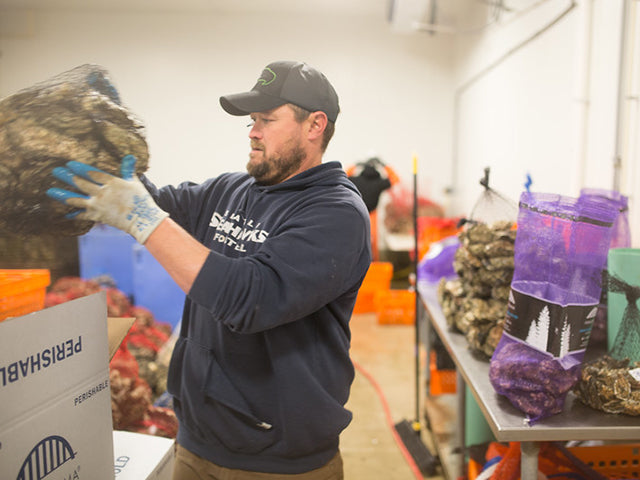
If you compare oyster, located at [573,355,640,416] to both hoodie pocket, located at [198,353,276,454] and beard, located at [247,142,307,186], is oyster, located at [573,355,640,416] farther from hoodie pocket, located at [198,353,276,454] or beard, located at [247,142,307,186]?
beard, located at [247,142,307,186]

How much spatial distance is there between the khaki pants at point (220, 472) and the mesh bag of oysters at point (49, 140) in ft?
2.10

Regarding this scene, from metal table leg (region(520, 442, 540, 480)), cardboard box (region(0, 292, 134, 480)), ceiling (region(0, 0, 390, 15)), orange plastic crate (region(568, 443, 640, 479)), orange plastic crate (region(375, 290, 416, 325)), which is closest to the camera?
cardboard box (region(0, 292, 134, 480))

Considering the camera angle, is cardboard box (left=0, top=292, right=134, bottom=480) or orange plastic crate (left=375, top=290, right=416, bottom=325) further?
orange plastic crate (left=375, top=290, right=416, bottom=325)

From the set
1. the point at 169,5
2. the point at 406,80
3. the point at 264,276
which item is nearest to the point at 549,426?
the point at 264,276

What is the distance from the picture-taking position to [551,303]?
3.51ft

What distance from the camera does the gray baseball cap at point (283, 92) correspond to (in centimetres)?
82

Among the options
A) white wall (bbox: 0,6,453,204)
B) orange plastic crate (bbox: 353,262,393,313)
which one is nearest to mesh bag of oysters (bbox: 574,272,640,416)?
white wall (bbox: 0,6,453,204)

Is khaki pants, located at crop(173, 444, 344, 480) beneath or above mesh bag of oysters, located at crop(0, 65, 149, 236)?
beneath

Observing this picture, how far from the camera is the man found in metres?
0.74

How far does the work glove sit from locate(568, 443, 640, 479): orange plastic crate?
1.39 m

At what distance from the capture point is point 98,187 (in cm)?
70

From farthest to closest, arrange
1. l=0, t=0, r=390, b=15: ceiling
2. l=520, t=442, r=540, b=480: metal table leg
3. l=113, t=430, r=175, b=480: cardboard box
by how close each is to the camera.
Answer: l=520, t=442, r=540, b=480: metal table leg → l=113, t=430, r=175, b=480: cardboard box → l=0, t=0, r=390, b=15: ceiling

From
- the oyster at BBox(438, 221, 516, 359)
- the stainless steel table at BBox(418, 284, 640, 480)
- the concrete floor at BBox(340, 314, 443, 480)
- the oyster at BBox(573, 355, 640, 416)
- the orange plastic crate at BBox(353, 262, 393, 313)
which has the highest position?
the oyster at BBox(438, 221, 516, 359)

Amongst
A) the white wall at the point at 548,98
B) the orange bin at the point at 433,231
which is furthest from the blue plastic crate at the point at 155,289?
the orange bin at the point at 433,231
